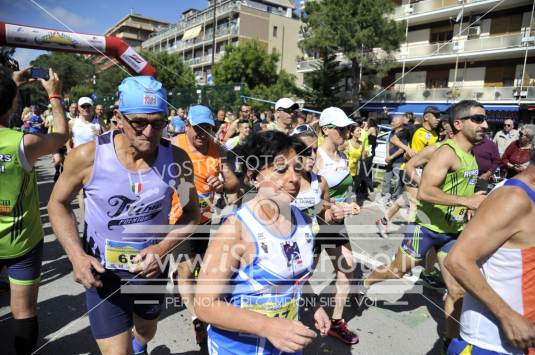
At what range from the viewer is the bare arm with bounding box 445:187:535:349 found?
144 cm

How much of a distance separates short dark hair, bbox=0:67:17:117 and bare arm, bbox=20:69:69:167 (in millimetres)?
195

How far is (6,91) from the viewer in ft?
7.00

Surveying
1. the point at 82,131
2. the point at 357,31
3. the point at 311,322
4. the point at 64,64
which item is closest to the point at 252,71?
the point at 357,31

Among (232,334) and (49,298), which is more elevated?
(232,334)

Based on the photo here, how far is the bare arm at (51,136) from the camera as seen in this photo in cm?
225

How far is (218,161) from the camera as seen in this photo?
11.4 ft

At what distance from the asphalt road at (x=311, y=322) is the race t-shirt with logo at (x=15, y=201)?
112 cm

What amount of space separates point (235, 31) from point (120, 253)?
155 feet

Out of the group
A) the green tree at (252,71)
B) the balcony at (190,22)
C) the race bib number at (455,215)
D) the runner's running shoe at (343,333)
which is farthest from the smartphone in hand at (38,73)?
the balcony at (190,22)

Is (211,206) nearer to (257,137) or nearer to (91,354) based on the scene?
(91,354)

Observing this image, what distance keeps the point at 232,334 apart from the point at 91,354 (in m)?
1.90

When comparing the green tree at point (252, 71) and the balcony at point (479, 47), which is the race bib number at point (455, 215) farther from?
the green tree at point (252, 71)

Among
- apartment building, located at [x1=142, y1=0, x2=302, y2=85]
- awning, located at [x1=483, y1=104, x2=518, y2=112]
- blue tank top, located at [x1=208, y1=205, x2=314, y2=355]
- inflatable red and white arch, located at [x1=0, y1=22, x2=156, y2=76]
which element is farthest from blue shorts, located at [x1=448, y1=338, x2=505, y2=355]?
apartment building, located at [x1=142, y1=0, x2=302, y2=85]

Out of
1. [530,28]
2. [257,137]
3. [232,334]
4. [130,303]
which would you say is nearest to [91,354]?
[130,303]
